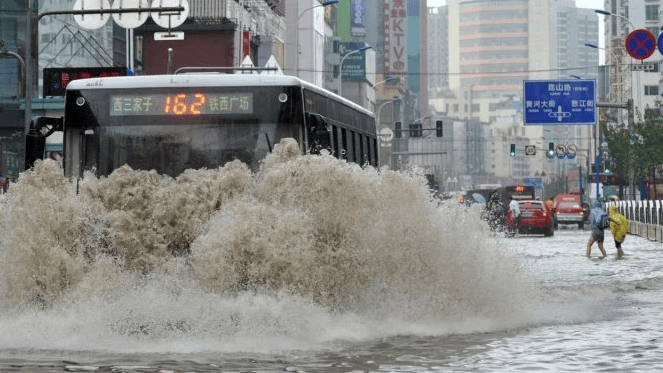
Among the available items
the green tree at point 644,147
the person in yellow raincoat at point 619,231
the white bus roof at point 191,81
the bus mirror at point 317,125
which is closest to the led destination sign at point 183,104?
the white bus roof at point 191,81

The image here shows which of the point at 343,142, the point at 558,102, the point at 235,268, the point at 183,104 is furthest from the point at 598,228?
the point at 558,102

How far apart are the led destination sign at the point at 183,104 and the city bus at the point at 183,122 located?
10 millimetres

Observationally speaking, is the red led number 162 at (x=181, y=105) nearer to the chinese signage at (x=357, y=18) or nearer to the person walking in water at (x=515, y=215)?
the person walking in water at (x=515, y=215)

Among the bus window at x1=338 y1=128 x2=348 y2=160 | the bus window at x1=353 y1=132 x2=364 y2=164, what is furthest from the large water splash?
the bus window at x1=353 y1=132 x2=364 y2=164

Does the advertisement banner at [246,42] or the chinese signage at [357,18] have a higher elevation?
the chinese signage at [357,18]

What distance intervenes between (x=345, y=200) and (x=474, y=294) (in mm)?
2642

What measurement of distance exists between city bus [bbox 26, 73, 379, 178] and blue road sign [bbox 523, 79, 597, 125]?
46669mm

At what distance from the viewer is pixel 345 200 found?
13.2 metres

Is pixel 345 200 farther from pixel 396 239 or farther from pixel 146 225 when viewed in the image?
pixel 146 225

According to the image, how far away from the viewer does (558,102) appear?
2413 inches

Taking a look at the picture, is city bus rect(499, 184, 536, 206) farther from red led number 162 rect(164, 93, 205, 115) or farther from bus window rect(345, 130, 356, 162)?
red led number 162 rect(164, 93, 205, 115)

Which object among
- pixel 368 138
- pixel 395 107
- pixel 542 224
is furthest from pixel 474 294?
pixel 395 107

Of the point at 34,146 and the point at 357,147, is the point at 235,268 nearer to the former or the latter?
the point at 34,146

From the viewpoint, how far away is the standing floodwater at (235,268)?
12328 millimetres
